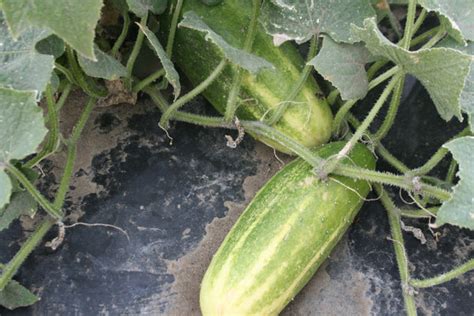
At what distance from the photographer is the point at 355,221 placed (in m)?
1.69

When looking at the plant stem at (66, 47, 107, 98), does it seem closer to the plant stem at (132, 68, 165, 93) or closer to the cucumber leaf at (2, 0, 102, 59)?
the plant stem at (132, 68, 165, 93)

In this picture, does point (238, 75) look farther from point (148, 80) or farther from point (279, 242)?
point (279, 242)

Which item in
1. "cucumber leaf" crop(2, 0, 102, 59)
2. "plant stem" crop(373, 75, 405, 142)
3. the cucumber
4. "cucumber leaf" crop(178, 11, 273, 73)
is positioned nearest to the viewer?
"cucumber leaf" crop(2, 0, 102, 59)

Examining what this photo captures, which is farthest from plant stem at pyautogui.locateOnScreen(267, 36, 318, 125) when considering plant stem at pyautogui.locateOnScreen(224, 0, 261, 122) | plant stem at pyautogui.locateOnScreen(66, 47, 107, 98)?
plant stem at pyautogui.locateOnScreen(66, 47, 107, 98)

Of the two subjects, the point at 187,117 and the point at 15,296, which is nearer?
the point at 15,296

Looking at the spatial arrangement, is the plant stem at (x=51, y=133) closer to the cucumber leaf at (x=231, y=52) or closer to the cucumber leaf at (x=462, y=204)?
the cucumber leaf at (x=231, y=52)

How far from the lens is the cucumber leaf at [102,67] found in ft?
4.69

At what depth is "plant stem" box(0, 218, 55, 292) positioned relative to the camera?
1.41m

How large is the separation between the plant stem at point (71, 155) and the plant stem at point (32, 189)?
0.07 ft

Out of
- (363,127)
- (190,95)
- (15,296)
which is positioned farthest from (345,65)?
(15,296)

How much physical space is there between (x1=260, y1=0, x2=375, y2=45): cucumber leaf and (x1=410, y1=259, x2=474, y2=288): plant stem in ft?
1.91

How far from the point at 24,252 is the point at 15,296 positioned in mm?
96

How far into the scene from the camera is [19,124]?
120 centimetres

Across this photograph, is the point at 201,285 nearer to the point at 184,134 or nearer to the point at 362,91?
the point at 184,134
